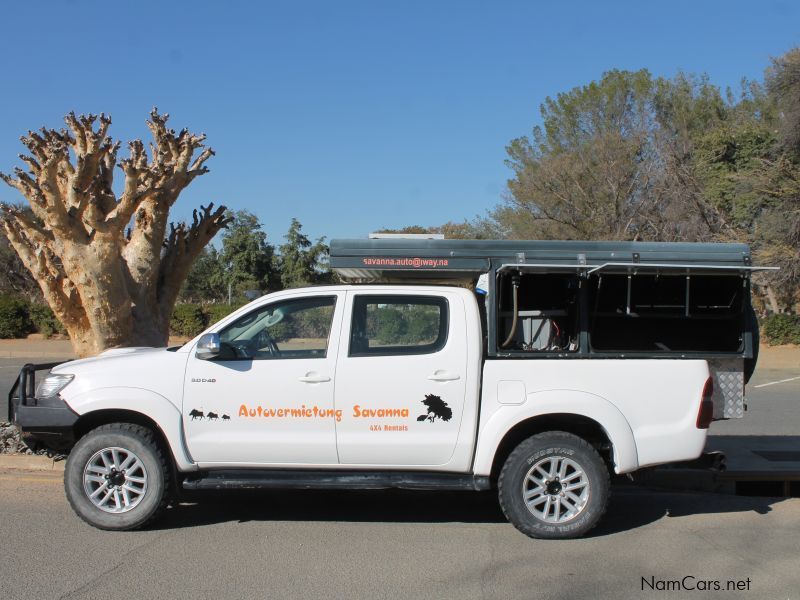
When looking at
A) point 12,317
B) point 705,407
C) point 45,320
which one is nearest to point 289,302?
point 705,407

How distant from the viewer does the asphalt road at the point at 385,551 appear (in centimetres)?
492

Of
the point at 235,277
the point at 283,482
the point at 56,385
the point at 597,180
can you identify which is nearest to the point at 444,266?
the point at 283,482

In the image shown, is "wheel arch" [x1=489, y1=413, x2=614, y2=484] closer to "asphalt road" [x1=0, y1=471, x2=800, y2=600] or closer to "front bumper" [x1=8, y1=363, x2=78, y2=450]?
"asphalt road" [x1=0, y1=471, x2=800, y2=600]

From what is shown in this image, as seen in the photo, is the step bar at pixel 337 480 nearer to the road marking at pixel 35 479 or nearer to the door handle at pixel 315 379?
the door handle at pixel 315 379

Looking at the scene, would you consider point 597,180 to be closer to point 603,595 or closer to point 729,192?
point 729,192

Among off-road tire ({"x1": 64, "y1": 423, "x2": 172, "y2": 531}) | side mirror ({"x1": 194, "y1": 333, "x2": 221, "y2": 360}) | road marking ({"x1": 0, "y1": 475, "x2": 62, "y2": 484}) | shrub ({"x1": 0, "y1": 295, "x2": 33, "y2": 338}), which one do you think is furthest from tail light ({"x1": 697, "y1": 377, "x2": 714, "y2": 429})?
shrub ({"x1": 0, "y1": 295, "x2": 33, "y2": 338})

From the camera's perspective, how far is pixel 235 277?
34.7m

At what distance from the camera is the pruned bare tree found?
331 inches

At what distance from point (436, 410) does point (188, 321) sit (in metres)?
25.4

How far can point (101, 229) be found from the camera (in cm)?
847

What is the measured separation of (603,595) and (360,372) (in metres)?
2.29

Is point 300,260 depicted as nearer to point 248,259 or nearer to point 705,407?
point 248,259

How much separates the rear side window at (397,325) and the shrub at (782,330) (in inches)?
950

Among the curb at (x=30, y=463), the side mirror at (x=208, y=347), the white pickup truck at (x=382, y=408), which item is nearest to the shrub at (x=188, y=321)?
the curb at (x=30, y=463)
